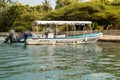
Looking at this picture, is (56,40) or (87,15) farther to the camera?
(87,15)

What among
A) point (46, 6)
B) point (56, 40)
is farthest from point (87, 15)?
point (46, 6)

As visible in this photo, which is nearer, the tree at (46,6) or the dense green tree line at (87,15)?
the dense green tree line at (87,15)

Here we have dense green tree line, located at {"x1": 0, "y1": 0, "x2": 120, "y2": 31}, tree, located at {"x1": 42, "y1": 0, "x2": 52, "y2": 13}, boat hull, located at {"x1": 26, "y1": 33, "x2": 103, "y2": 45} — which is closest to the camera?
boat hull, located at {"x1": 26, "y1": 33, "x2": 103, "y2": 45}

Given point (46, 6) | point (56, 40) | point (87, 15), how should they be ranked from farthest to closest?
1. point (46, 6)
2. point (87, 15)
3. point (56, 40)

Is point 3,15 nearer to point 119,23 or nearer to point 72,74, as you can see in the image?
point 119,23

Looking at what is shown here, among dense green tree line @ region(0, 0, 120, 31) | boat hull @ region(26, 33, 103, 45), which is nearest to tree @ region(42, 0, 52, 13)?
dense green tree line @ region(0, 0, 120, 31)

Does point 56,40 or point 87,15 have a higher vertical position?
point 87,15

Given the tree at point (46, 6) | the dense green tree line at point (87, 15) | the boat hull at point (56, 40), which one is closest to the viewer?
the boat hull at point (56, 40)

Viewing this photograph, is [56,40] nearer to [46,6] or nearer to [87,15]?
[87,15]

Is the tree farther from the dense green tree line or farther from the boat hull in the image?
the boat hull

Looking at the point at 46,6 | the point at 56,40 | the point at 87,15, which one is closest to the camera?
the point at 56,40

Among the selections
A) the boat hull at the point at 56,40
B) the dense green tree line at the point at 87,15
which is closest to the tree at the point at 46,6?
the dense green tree line at the point at 87,15

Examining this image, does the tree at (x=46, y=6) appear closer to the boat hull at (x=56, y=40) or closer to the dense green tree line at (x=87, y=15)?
the dense green tree line at (x=87, y=15)

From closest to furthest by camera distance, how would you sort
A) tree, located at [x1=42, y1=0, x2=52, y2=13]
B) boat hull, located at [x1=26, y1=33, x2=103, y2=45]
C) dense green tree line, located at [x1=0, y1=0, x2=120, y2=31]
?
boat hull, located at [x1=26, y1=33, x2=103, y2=45], dense green tree line, located at [x1=0, y1=0, x2=120, y2=31], tree, located at [x1=42, y1=0, x2=52, y2=13]
